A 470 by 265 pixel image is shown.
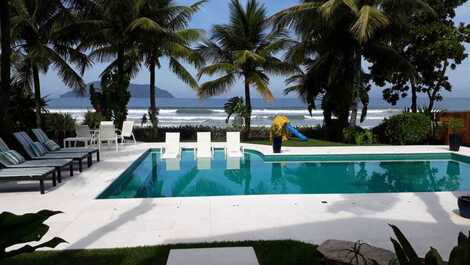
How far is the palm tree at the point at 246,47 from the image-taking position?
16172 millimetres

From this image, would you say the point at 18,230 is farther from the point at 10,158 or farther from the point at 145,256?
the point at 10,158

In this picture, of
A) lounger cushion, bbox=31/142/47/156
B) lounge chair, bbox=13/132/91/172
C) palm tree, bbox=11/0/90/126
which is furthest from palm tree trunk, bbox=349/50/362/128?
lounger cushion, bbox=31/142/47/156

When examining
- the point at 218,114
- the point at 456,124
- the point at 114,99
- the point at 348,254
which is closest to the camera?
the point at 348,254

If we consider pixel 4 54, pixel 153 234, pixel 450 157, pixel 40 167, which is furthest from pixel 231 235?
pixel 450 157

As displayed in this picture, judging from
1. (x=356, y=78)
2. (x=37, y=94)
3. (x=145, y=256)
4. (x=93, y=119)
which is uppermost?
(x=356, y=78)

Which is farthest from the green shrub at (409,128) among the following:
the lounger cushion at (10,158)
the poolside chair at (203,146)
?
the lounger cushion at (10,158)

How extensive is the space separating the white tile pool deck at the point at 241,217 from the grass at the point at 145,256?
8.4 inches

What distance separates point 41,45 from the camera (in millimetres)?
14133

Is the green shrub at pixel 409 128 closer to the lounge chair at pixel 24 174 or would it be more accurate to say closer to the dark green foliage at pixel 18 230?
the lounge chair at pixel 24 174

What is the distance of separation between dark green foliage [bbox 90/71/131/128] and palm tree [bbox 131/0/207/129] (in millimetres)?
1197

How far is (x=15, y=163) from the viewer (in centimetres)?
743

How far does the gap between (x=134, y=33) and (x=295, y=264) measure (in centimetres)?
1350

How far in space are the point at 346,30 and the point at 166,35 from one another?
23.0 feet

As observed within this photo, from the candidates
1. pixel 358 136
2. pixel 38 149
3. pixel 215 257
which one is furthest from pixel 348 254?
pixel 358 136
